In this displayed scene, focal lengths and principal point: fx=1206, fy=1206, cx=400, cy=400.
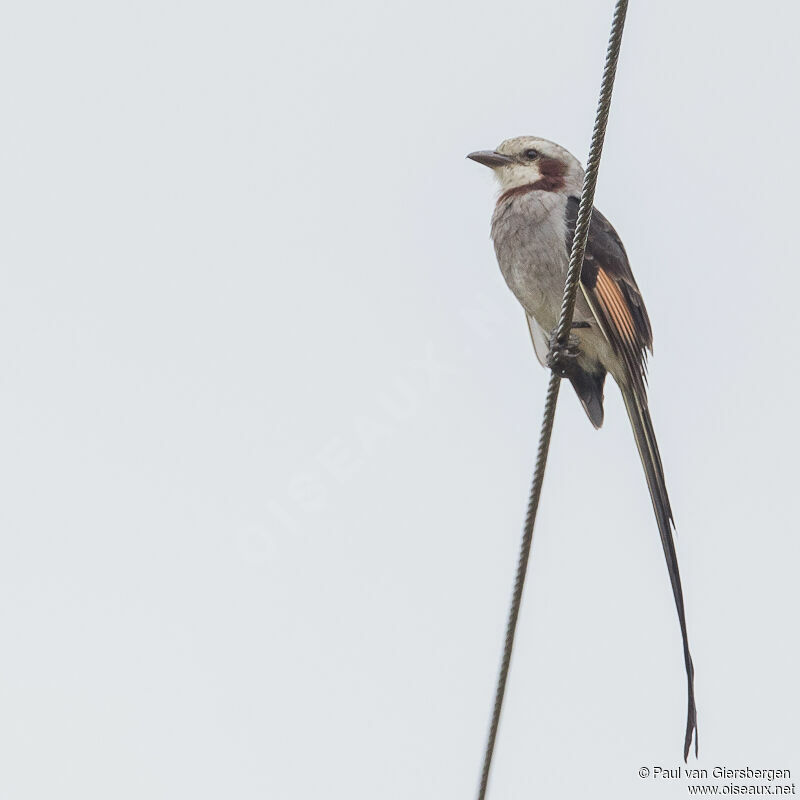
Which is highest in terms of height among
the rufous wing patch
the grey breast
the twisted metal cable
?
the grey breast

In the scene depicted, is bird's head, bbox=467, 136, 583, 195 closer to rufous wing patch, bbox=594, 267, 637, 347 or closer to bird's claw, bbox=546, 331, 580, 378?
rufous wing patch, bbox=594, 267, 637, 347

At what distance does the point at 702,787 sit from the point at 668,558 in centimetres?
226

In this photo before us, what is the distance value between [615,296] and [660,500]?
1.17 m

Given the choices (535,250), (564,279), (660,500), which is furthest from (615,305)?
Result: (660,500)

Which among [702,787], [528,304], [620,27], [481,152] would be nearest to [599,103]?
[620,27]

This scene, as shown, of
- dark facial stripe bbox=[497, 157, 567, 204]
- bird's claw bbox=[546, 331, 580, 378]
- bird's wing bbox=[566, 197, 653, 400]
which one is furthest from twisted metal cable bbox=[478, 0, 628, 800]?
dark facial stripe bbox=[497, 157, 567, 204]

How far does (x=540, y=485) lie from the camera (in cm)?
372

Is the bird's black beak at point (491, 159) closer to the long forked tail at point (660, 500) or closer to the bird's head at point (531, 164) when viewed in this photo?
the bird's head at point (531, 164)

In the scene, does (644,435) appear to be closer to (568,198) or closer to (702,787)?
(568,198)

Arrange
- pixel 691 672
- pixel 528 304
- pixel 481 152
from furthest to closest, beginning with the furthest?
pixel 481 152, pixel 528 304, pixel 691 672

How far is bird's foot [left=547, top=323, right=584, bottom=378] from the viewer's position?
513 cm

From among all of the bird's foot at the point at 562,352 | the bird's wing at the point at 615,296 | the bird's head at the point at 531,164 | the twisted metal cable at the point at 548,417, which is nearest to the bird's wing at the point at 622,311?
the bird's wing at the point at 615,296

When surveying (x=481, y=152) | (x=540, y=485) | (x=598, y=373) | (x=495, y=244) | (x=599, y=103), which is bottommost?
(x=540, y=485)

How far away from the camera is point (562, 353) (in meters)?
5.16
